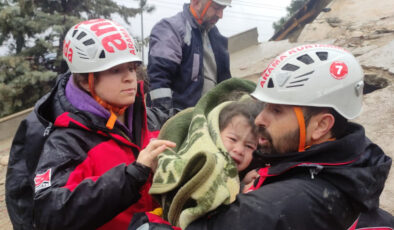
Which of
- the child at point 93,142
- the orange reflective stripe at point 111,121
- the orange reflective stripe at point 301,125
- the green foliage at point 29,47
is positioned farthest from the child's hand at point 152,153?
the green foliage at point 29,47

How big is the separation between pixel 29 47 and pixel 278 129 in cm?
1142

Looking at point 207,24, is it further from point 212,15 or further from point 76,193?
point 76,193

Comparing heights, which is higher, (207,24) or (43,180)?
(207,24)

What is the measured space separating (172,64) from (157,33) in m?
0.43

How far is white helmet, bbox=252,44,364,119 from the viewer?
1.81 metres

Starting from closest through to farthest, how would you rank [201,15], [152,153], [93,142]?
[152,153] < [93,142] < [201,15]

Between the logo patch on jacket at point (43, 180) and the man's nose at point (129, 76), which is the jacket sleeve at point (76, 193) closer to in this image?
the logo patch on jacket at point (43, 180)

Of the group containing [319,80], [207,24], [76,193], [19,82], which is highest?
[319,80]

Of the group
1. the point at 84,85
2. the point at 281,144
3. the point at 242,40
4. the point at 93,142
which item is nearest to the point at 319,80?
the point at 281,144

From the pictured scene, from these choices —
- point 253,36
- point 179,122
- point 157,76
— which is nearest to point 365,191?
point 179,122

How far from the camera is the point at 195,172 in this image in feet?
5.42

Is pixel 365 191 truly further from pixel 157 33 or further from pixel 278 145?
pixel 157 33

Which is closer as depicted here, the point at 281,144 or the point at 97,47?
the point at 281,144

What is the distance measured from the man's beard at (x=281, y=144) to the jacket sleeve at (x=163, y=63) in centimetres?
206
